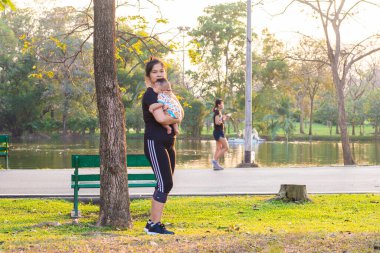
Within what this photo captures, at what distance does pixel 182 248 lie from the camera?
249 inches

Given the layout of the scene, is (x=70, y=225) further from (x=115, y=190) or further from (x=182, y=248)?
(x=182, y=248)

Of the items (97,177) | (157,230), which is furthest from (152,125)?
(97,177)

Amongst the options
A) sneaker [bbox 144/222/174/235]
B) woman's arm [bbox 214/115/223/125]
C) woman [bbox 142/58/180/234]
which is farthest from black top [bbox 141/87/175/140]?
woman's arm [bbox 214/115/223/125]

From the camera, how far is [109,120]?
28.8 feet

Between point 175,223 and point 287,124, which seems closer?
point 175,223

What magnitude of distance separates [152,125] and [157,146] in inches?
10.7

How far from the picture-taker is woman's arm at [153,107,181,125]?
24.7ft

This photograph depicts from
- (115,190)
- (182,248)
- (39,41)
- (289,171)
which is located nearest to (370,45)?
(289,171)

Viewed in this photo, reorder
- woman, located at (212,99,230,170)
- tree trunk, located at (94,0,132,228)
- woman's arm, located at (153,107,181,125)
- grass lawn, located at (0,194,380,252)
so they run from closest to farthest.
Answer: grass lawn, located at (0,194,380,252), woman's arm, located at (153,107,181,125), tree trunk, located at (94,0,132,228), woman, located at (212,99,230,170)

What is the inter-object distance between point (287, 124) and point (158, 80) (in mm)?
58674

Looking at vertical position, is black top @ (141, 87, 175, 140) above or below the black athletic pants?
above

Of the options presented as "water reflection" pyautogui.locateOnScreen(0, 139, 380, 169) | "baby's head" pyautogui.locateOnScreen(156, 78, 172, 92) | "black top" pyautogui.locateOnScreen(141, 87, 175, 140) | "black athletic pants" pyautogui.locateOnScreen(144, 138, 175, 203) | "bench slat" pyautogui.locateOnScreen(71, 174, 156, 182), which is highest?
"baby's head" pyautogui.locateOnScreen(156, 78, 172, 92)

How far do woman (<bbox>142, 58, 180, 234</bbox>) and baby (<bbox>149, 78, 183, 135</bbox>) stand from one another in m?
0.04

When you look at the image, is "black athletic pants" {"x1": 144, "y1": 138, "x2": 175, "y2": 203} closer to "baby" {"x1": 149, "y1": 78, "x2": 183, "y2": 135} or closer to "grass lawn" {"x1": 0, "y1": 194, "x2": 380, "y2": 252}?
"baby" {"x1": 149, "y1": 78, "x2": 183, "y2": 135}
